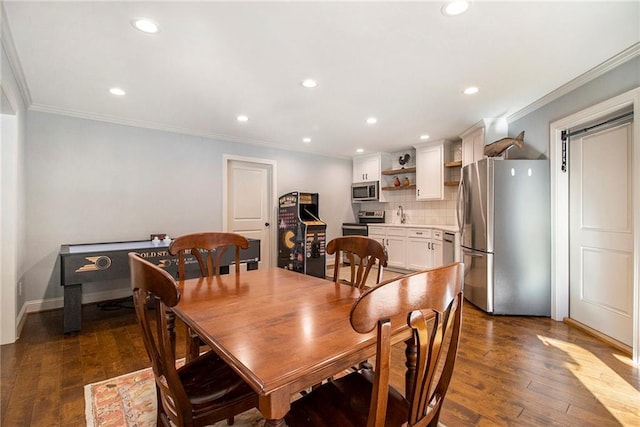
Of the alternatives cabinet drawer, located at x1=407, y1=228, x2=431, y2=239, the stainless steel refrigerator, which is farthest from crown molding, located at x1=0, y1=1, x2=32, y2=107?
cabinet drawer, located at x1=407, y1=228, x2=431, y2=239

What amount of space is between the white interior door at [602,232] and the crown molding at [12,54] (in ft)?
15.0

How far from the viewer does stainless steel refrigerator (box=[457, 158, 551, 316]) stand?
3.10 metres

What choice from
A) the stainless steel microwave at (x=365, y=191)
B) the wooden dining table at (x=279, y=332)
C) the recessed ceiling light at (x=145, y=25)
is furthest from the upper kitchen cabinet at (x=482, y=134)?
the recessed ceiling light at (x=145, y=25)

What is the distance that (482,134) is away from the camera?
388cm

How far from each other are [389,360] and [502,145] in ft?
11.5

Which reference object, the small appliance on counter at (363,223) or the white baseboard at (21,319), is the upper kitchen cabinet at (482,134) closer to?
the small appliance on counter at (363,223)

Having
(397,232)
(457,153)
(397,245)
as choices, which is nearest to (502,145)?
(457,153)

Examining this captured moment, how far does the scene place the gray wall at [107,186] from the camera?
10.9ft

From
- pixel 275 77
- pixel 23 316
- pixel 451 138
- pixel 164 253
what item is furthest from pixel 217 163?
pixel 451 138

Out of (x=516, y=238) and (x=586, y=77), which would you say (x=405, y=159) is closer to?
(x=516, y=238)

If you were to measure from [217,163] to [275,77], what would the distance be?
93.5 inches

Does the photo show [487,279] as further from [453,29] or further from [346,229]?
[346,229]

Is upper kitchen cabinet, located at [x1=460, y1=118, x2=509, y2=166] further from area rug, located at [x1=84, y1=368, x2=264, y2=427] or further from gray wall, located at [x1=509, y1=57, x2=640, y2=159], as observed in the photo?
area rug, located at [x1=84, y1=368, x2=264, y2=427]

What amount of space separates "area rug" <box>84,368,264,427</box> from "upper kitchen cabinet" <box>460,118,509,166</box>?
3.96 metres
